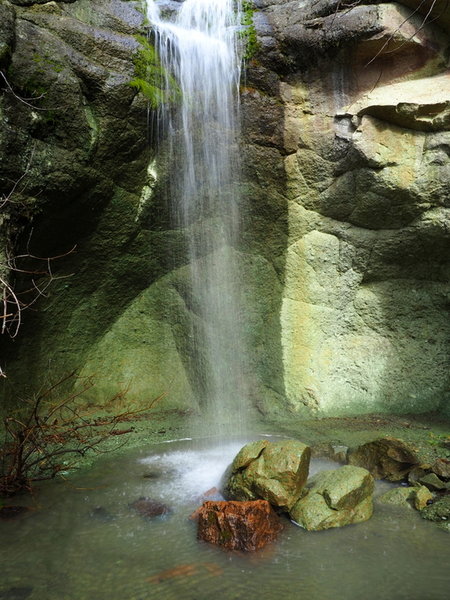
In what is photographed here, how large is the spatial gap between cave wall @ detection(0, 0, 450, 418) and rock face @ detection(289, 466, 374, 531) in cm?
273

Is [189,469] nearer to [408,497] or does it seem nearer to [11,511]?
[11,511]

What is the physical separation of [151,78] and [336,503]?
17.6 feet

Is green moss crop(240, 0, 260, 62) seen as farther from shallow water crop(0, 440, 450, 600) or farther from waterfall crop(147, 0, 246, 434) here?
shallow water crop(0, 440, 450, 600)

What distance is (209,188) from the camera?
698 cm

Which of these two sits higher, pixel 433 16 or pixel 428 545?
pixel 433 16

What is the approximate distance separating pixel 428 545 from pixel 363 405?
3.34 meters

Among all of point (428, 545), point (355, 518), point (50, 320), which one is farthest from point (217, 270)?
point (428, 545)

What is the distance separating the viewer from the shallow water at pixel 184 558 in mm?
2967

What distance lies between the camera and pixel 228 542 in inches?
137

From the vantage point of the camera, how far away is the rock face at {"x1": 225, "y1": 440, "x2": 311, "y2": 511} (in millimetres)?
3885

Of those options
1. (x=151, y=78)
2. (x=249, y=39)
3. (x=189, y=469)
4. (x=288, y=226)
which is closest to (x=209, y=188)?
(x=288, y=226)

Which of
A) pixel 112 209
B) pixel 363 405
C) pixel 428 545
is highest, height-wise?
pixel 112 209

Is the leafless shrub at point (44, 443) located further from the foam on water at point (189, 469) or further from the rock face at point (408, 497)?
the rock face at point (408, 497)

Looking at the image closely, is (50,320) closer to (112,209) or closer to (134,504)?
(112,209)
